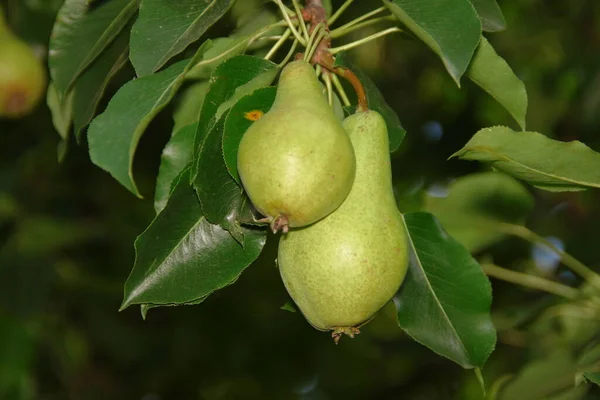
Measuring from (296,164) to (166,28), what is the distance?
32 centimetres

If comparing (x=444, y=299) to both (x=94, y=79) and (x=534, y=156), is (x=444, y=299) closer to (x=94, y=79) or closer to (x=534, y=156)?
(x=534, y=156)

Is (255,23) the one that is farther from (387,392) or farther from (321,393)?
(321,393)

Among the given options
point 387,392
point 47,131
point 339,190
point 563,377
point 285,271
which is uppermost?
point 339,190

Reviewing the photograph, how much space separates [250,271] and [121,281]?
1.60 ft

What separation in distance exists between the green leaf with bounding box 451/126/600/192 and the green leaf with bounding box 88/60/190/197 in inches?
15.6

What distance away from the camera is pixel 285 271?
1.19 meters

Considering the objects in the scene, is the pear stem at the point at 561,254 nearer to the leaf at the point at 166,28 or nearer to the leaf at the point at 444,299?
the leaf at the point at 444,299

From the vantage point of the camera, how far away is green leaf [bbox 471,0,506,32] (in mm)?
1410

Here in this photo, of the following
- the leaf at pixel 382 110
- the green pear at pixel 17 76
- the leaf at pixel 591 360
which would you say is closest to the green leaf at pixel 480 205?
the leaf at pixel 591 360

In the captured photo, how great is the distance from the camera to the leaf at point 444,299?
1.36 metres

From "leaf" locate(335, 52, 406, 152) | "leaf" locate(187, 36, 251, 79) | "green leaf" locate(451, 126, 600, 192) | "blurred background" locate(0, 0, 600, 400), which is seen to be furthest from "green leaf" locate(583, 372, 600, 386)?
"blurred background" locate(0, 0, 600, 400)

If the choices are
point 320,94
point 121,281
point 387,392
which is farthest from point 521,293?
point 320,94

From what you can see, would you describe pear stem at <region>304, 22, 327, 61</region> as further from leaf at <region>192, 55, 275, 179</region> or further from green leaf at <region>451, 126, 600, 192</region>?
green leaf at <region>451, 126, 600, 192</region>

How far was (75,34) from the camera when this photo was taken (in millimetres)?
1441
